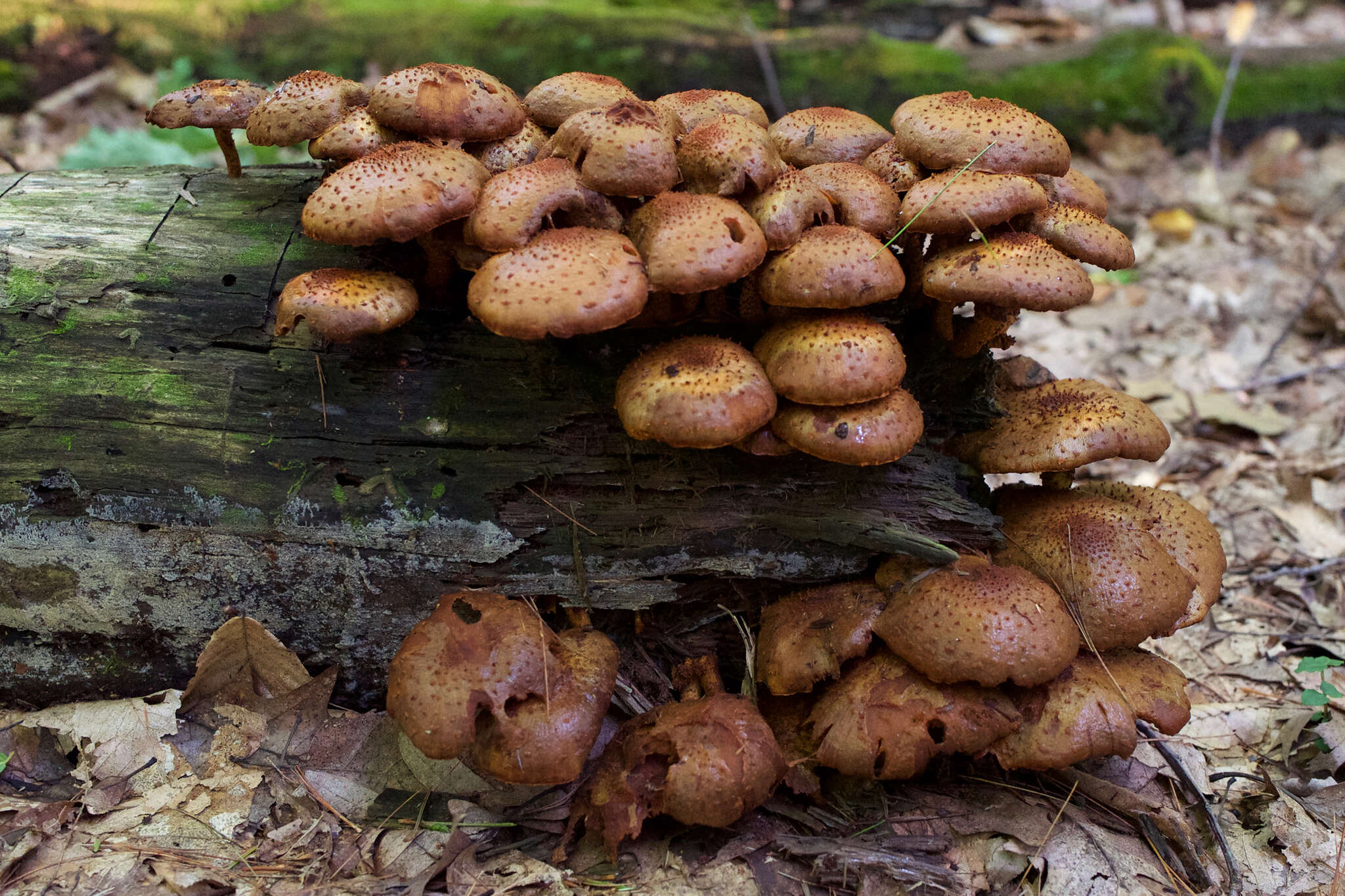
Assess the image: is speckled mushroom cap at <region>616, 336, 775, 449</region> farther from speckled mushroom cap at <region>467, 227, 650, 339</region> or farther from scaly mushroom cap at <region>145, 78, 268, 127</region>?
scaly mushroom cap at <region>145, 78, 268, 127</region>

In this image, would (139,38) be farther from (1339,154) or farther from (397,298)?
(1339,154)

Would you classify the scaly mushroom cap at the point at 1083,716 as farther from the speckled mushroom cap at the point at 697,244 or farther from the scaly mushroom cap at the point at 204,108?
the scaly mushroom cap at the point at 204,108

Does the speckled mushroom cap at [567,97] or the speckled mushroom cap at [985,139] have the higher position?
the speckled mushroom cap at [567,97]

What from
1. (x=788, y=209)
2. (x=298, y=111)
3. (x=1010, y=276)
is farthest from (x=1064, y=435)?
(x=298, y=111)

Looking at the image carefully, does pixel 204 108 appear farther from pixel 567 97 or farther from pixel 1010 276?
pixel 1010 276

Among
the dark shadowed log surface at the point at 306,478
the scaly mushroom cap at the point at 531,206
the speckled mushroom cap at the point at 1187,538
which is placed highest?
the scaly mushroom cap at the point at 531,206

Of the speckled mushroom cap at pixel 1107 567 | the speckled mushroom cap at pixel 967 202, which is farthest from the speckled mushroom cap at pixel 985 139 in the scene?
the speckled mushroom cap at pixel 1107 567
